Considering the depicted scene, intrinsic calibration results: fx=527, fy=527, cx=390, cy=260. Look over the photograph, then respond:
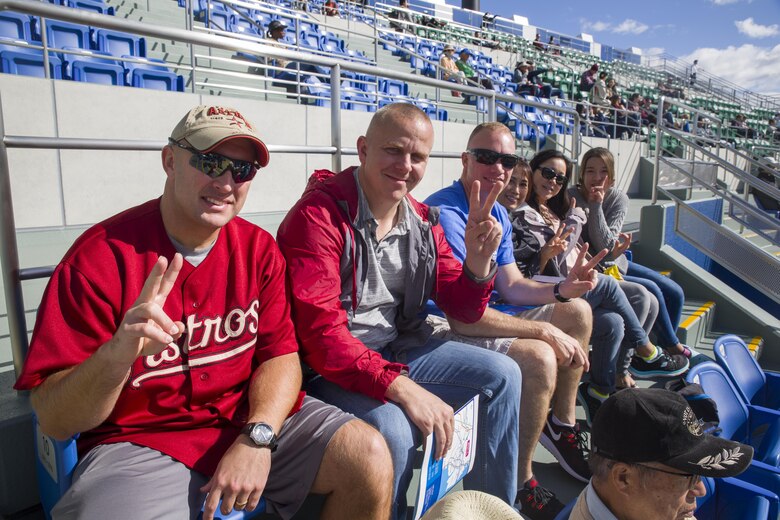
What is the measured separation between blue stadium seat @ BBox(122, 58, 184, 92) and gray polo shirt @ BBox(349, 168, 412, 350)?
173 inches

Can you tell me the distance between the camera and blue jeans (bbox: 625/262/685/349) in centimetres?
370

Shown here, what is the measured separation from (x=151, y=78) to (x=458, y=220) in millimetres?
4432

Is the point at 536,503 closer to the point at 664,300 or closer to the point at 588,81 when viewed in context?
the point at 664,300

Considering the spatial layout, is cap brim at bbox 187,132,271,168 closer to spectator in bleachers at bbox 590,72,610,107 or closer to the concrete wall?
the concrete wall

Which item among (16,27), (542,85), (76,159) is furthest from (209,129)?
(542,85)

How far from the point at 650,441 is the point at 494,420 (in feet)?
1.92

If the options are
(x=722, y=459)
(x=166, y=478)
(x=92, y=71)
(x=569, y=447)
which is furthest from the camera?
(x=92, y=71)

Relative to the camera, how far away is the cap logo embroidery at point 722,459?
1.43 m

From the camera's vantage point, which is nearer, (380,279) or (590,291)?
(380,279)

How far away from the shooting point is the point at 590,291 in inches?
114

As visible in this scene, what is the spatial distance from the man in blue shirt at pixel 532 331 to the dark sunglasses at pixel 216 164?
44.0 inches

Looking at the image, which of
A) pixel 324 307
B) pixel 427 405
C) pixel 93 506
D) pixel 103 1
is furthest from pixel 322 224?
pixel 103 1

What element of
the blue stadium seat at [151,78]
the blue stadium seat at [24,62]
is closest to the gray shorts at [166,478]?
the blue stadium seat at [24,62]

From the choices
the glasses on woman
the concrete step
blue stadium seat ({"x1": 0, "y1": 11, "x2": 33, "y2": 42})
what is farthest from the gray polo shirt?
blue stadium seat ({"x1": 0, "y1": 11, "x2": 33, "y2": 42})
